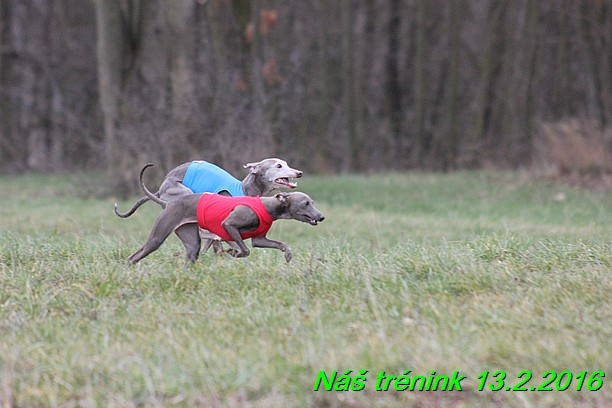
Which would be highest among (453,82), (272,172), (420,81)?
(272,172)

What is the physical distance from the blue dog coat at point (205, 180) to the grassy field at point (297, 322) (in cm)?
63

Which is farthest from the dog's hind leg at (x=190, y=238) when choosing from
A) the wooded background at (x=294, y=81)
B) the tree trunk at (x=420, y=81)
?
the tree trunk at (x=420, y=81)

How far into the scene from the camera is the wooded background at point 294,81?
739 inches

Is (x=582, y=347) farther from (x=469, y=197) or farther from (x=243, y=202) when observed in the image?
(x=469, y=197)

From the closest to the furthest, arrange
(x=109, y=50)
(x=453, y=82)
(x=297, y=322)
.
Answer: (x=297, y=322) < (x=109, y=50) < (x=453, y=82)

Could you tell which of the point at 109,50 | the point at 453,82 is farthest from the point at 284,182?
the point at 453,82

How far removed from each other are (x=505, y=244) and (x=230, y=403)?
3.51 meters

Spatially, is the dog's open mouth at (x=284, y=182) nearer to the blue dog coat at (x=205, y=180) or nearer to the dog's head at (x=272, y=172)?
the dog's head at (x=272, y=172)

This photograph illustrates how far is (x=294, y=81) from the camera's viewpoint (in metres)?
26.6

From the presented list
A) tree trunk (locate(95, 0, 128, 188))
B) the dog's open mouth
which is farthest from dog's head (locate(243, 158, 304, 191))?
tree trunk (locate(95, 0, 128, 188))

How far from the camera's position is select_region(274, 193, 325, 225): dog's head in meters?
7.14

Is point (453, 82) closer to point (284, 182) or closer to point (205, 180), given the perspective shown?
point (284, 182)

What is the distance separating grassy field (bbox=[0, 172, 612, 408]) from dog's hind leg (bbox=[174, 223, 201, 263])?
6.2 inches

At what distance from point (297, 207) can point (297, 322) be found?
155 cm
